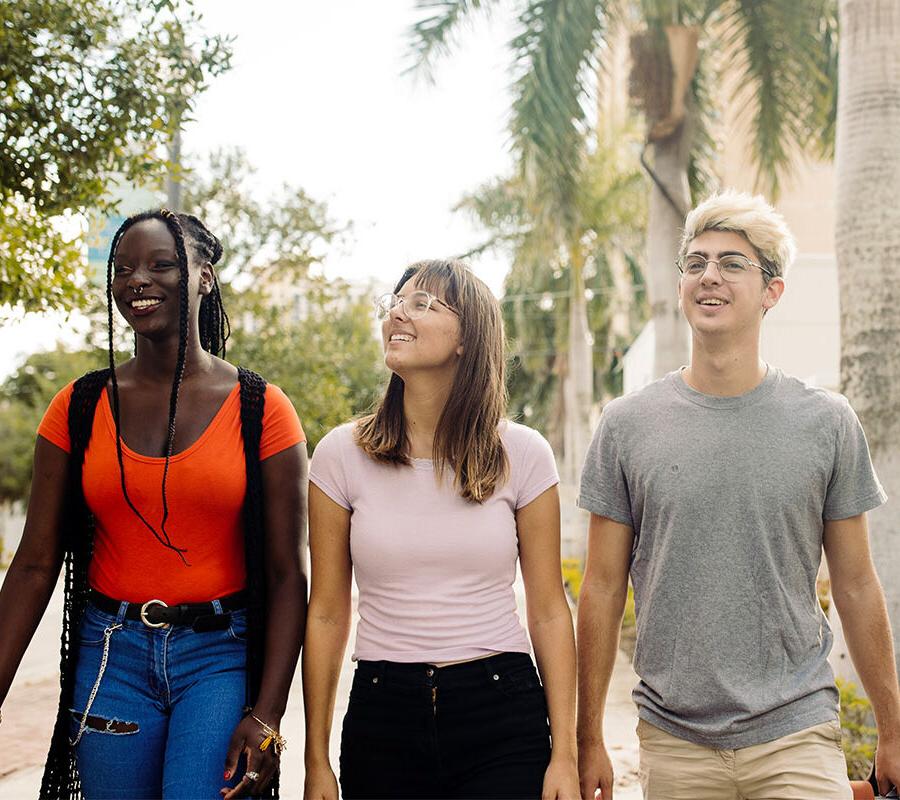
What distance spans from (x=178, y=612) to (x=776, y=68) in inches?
464

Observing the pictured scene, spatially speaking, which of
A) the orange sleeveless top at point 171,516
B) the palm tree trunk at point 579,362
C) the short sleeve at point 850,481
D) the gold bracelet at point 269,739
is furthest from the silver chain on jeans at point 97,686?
the palm tree trunk at point 579,362

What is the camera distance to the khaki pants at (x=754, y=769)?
3.02 metres

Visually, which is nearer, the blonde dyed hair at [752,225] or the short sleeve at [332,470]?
the short sleeve at [332,470]

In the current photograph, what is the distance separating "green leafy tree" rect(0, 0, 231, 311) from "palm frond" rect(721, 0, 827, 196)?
8498 mm

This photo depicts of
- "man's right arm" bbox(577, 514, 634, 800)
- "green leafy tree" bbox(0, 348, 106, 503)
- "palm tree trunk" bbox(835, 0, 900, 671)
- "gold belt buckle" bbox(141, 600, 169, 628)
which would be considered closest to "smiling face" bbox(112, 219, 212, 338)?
"gold belt buckle" bbox(141, 600, 169, 628)

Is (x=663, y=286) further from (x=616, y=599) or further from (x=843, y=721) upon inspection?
(x=616, y=599)

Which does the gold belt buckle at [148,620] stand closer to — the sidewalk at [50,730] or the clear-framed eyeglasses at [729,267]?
the clear-framed eyeglasses at [729,267]

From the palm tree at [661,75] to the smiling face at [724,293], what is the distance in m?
9.39

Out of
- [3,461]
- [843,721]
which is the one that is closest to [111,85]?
[843,721]

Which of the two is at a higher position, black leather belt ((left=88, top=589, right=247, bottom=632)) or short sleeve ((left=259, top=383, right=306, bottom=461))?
short sleeve ((left=259, top=383, right=306, bottom=461))

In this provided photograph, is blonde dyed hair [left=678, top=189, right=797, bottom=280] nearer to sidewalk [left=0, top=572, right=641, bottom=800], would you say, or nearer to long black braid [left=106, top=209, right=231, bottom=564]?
long black braid [left=106, top=209, right=231, bottom=564]

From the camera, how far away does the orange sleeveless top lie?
309 cm

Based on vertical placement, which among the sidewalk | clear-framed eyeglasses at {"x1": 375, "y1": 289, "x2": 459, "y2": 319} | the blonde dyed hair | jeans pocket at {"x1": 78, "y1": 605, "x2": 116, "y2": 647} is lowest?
the sidewalk

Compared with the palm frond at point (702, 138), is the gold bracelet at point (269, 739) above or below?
below
